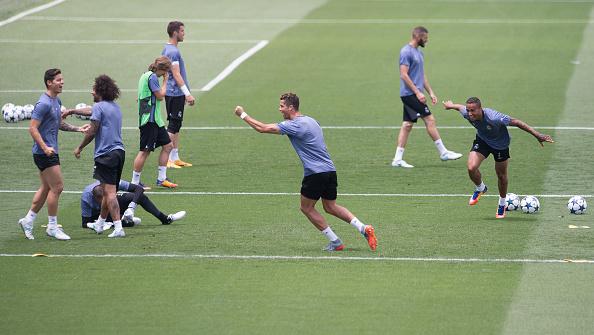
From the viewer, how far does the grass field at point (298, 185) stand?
13.3 meters

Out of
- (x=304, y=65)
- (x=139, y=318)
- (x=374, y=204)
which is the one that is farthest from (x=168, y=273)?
(x=304, y=65)

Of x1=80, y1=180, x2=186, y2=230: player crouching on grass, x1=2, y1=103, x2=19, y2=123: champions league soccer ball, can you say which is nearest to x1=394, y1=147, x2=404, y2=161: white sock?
x1=80, y1=180, x2=186, y2=230: player crouching on grass

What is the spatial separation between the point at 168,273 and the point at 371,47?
2291 centimetres

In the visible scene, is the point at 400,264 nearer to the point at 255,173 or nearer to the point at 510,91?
the point at 255,173

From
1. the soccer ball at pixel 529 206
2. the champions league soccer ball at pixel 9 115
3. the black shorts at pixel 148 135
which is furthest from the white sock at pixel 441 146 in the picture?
the champions league soccer ball at pixel 9 115

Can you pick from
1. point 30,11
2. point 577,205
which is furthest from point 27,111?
point 30,11

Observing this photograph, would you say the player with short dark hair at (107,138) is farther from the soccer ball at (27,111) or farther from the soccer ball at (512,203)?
the soccer ball at (27,111)

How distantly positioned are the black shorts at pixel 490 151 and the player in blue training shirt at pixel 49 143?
619 cm

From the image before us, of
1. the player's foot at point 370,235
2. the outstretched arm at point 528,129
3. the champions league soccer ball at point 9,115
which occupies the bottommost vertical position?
the champions league soccer ball at point 9,115

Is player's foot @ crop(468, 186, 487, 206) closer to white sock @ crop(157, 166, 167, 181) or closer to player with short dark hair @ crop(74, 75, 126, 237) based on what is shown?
white sock @ crop(157, 166, 167, 181)

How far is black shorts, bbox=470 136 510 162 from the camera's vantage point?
18344 mm

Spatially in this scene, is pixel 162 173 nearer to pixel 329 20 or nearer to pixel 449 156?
pixel 449 156

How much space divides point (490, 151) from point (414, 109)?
15.2 ft

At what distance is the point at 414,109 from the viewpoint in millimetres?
23078
